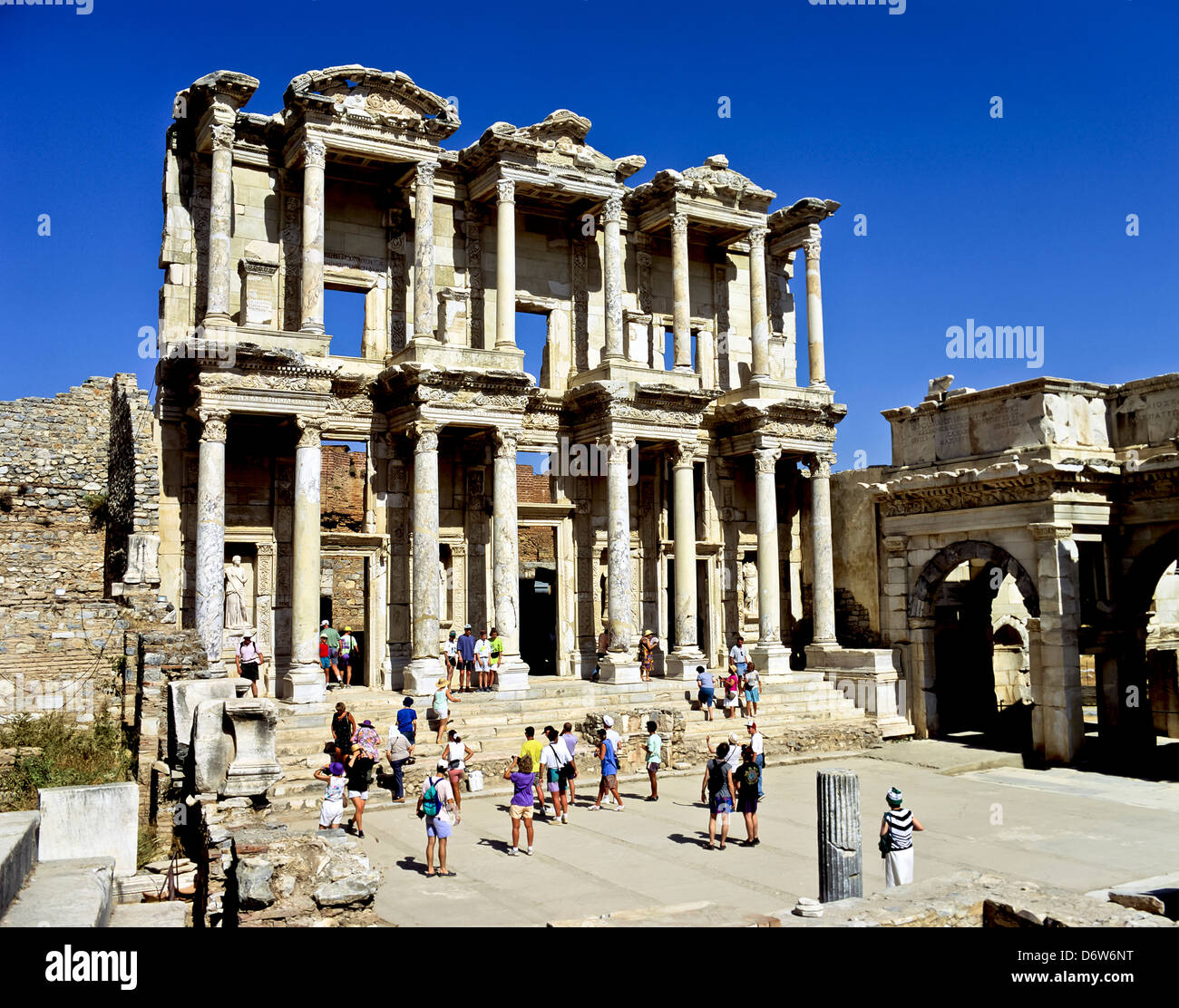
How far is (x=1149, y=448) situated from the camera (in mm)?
21078

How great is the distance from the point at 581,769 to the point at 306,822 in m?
5.57

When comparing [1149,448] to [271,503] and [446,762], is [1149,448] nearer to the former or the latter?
[446,762]

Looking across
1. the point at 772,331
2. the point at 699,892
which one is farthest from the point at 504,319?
the point at 699,892

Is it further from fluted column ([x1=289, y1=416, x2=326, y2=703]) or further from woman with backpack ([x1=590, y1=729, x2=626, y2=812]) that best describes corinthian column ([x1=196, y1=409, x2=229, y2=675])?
woman with backpack ([x1=590, y1=729, x2=626, y2=812])

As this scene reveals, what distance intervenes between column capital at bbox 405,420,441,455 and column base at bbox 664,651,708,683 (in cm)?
800

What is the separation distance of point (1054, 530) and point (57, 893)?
18.5m

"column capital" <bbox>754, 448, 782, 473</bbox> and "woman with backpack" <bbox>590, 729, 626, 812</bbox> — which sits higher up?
"column capital" <bbox>754, 448, 782, 473</bbox>

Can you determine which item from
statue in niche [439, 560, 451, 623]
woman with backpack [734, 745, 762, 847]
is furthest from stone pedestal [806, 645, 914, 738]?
woman with backpack [734, 745, 762, 847]

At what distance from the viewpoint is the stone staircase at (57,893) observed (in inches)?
302

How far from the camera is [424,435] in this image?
2198cm

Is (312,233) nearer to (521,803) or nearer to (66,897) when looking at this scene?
(521,803)

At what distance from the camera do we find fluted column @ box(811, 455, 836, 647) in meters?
26.5

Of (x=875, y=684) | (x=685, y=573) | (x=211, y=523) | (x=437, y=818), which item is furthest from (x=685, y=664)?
(x=437, y=818)

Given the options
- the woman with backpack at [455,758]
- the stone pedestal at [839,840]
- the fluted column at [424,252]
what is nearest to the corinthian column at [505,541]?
the fluted column at [424,252]
